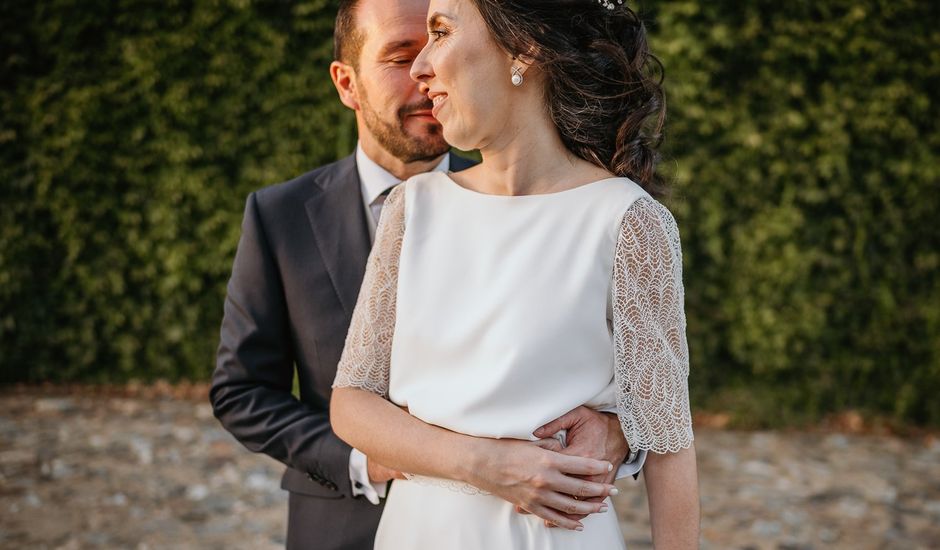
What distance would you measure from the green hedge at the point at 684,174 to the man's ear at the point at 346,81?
3.33 metres

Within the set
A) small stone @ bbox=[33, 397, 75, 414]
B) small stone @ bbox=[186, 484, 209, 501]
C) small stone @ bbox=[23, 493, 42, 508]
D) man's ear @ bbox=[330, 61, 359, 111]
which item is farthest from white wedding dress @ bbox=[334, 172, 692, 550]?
small stone @ bbox=[33, 397, 75, 414]

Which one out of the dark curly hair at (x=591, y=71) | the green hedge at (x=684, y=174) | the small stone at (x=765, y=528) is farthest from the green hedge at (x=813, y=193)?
the dark curly hair at (x=591, y=71)

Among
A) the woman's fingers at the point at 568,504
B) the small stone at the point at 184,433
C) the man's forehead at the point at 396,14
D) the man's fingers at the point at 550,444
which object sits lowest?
the small stone at the point at 184,433

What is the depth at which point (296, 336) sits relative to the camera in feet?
7.39

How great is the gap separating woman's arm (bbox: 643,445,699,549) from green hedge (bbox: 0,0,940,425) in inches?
159

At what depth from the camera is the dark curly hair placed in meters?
1.55

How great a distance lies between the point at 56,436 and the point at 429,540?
463 cm

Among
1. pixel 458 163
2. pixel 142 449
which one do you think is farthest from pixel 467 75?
pixel 142 449

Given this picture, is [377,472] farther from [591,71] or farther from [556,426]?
[591,71]

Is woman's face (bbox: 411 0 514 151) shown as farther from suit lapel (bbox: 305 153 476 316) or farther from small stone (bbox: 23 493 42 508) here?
small stone (bbox: 23 493 42 508)

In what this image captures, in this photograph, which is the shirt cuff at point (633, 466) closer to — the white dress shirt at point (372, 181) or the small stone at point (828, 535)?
the white dress shirt at point (372, 181)

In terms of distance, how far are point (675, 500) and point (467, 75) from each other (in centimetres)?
84

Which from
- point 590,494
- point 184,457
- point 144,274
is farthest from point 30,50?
point 590,494

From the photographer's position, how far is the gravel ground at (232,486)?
4336 mm
